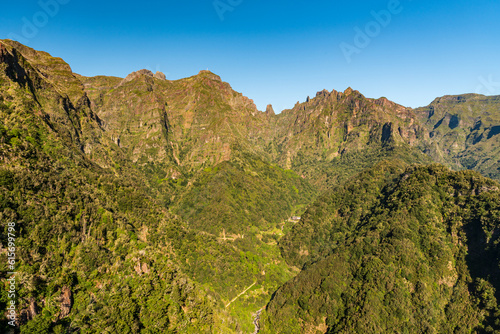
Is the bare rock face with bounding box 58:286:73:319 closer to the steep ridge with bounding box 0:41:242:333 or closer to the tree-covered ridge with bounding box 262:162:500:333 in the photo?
the steep ridge with bounding box 0:41:242:333


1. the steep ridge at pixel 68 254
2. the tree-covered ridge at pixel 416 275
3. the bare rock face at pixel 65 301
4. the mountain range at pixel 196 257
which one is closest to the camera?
the steep ridge at pixel 68 254

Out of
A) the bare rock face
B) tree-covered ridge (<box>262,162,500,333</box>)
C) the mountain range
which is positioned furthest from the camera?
tree-covered ridge (<box>262,162,500,333</box>)

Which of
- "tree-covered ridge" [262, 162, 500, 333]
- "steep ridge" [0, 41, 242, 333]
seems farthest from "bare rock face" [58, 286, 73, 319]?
"tree-covered ridge" [262, 162, 500, 333]

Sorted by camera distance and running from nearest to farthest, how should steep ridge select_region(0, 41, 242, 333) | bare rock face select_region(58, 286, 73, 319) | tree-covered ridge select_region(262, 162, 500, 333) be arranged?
steep ridge select_region(0, 41, 242, 333) → bare rock face select_region(58, 286, 73, 319) → tree-covered ridge select_region(262, 162, 500, 333)

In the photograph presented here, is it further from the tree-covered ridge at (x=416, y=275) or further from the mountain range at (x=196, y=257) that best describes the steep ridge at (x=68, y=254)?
the tree-covered ridge at (x=416, y=275)

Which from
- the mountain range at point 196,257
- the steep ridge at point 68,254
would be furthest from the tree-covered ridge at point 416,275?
the steep ridge at point 68,254

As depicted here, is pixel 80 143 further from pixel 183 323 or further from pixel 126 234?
pixel 183 323

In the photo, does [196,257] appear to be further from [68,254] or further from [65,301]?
[65,301]
